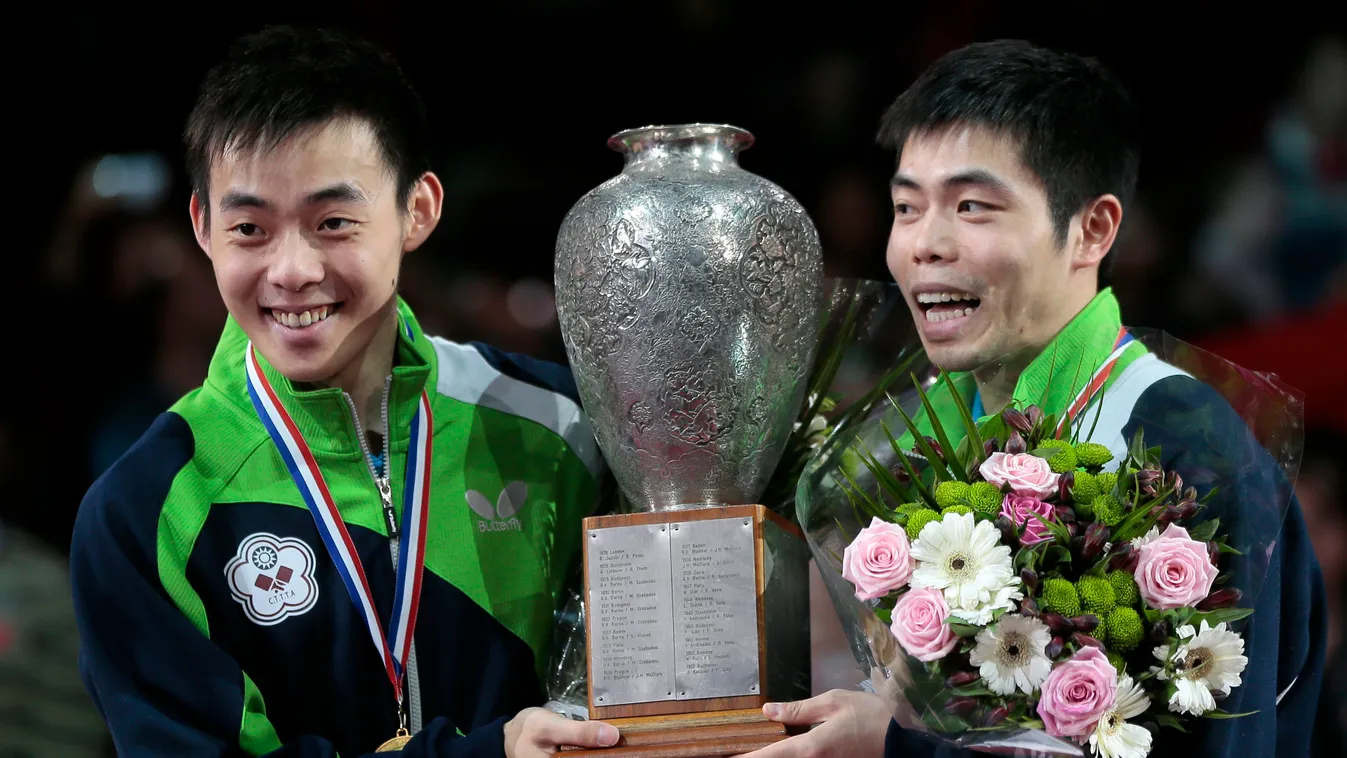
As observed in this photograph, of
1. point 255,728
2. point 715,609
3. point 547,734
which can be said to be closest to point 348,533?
point 255,728

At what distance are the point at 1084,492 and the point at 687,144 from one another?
2.79ft

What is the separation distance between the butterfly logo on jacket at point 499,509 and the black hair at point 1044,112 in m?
0.91

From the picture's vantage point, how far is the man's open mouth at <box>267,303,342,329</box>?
2.68 metres

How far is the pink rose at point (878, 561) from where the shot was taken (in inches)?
88.4

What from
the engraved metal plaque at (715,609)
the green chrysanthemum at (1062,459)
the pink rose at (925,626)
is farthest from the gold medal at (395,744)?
the green chrysanthemum at (1062,459)

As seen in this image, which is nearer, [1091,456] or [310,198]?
[1091,456]

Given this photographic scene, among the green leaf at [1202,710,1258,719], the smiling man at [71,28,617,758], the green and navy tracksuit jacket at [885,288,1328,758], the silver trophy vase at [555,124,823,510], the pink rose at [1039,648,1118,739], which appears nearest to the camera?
the pink rose at [1039,648,1118,739]

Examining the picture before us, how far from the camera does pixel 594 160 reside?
5992mm

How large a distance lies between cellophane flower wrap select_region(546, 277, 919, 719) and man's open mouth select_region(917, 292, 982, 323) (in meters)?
0.17

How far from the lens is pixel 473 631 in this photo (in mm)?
2752

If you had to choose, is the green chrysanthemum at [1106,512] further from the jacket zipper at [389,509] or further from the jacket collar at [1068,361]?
the jacket zipper at [389,509]

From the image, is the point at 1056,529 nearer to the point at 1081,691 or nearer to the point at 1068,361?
the point at 1081,691

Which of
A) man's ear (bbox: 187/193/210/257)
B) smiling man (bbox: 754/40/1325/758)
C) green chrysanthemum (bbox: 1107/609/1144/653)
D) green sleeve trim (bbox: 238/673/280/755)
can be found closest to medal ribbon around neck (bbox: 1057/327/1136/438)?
smiling man (bbox: 754/40/1325/758)

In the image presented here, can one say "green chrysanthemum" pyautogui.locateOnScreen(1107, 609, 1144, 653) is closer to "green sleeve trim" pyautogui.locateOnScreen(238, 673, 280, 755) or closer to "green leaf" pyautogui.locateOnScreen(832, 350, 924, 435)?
"green leaf" pyautogui.locateOnScreen(832, 350, 924, 435)
